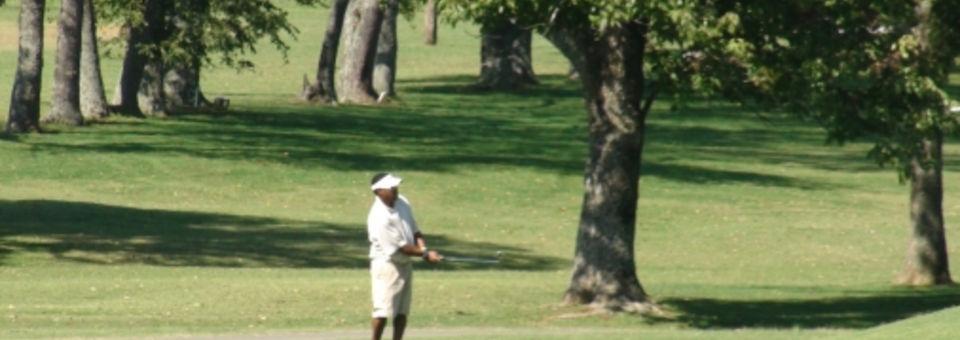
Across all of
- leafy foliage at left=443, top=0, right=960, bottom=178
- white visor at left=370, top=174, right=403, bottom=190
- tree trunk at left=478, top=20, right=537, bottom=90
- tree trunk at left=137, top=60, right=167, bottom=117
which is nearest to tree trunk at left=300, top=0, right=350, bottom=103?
tree trunk at left=137, top=60, right=167, bottom=117

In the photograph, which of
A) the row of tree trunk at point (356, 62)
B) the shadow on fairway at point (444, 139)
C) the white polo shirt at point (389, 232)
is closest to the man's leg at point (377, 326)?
the white polo shirt at point (389, 232)

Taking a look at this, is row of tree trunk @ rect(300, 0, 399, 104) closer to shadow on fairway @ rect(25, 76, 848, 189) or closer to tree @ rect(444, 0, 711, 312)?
shadow on fairway @ rect(25, 76, 848, 189)

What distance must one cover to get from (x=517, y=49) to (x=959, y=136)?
51596 mm

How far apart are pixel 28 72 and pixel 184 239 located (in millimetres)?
14943

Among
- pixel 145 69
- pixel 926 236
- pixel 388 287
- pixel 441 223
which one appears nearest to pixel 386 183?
pixel 388 287

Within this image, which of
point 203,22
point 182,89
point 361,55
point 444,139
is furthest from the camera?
point 361,55

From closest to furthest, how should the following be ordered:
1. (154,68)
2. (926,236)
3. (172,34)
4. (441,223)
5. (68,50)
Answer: (926,236) < (441,223) < (68,50) < (172,34) < (154,68)

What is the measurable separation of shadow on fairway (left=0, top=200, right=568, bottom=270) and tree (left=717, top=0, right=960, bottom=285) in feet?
33.0

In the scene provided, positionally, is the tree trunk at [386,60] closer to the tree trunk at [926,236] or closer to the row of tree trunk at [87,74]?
the row of tree trunk at [87,74]

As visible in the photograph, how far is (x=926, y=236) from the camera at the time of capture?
94.6 feet

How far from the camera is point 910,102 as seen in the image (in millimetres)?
21688

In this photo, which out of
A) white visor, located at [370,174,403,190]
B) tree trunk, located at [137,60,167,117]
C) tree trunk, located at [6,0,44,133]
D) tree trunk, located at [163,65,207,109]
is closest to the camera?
white visor, located at [370,174,403,190]

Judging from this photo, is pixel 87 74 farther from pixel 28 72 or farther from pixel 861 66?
pixel 861 66

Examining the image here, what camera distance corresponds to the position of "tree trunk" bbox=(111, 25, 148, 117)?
168ft
